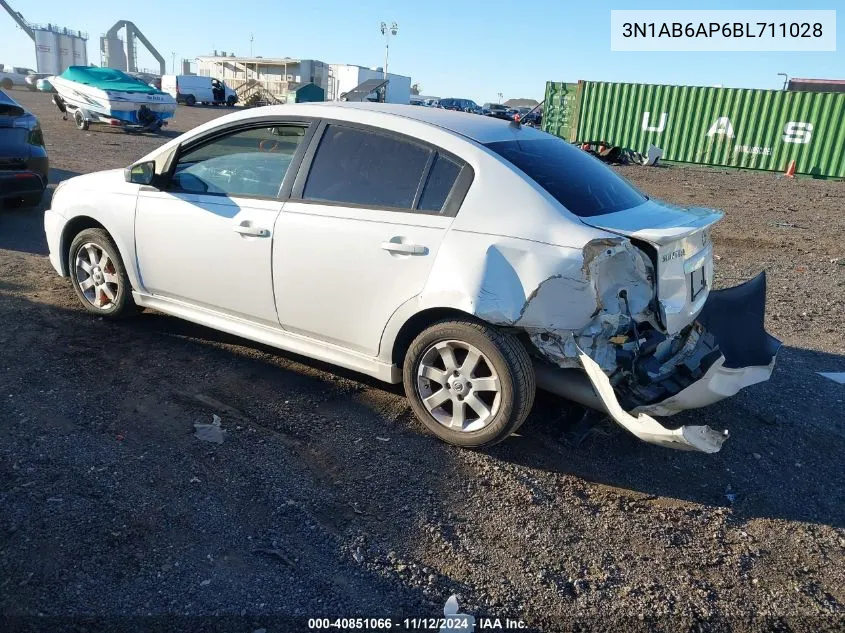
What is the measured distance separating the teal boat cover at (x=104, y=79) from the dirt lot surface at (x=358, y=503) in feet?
57.2

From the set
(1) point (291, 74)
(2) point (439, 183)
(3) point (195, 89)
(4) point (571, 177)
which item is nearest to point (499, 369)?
(2) point (439, 183)

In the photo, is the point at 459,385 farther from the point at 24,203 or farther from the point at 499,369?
the point at 24,203

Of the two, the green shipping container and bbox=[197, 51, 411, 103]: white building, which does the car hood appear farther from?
bbox=[197, 51, 411, 103]: white building

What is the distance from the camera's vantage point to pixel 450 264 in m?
3.48

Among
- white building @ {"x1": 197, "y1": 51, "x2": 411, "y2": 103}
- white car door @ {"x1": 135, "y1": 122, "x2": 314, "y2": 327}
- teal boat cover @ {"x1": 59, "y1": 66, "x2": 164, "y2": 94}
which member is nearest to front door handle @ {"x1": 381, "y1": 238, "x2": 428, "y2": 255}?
white car door @ {"x1": 135, "y1": 122, "x2": 314, "y2": 327}

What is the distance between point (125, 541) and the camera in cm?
281

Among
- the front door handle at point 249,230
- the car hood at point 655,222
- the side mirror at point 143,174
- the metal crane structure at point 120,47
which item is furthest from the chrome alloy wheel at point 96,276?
the metal crane structure at point 120,47

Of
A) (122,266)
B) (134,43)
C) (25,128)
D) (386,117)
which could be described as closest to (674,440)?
(386,117)

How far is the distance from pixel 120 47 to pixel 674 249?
113m

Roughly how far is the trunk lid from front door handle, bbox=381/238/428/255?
84 cm

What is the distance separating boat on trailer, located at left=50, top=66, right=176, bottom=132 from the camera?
19.7 m

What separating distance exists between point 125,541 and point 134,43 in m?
121

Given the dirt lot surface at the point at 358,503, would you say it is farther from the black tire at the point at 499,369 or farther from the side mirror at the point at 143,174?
the side mirror at the point at 143,174

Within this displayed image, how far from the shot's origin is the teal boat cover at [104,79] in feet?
65.2
